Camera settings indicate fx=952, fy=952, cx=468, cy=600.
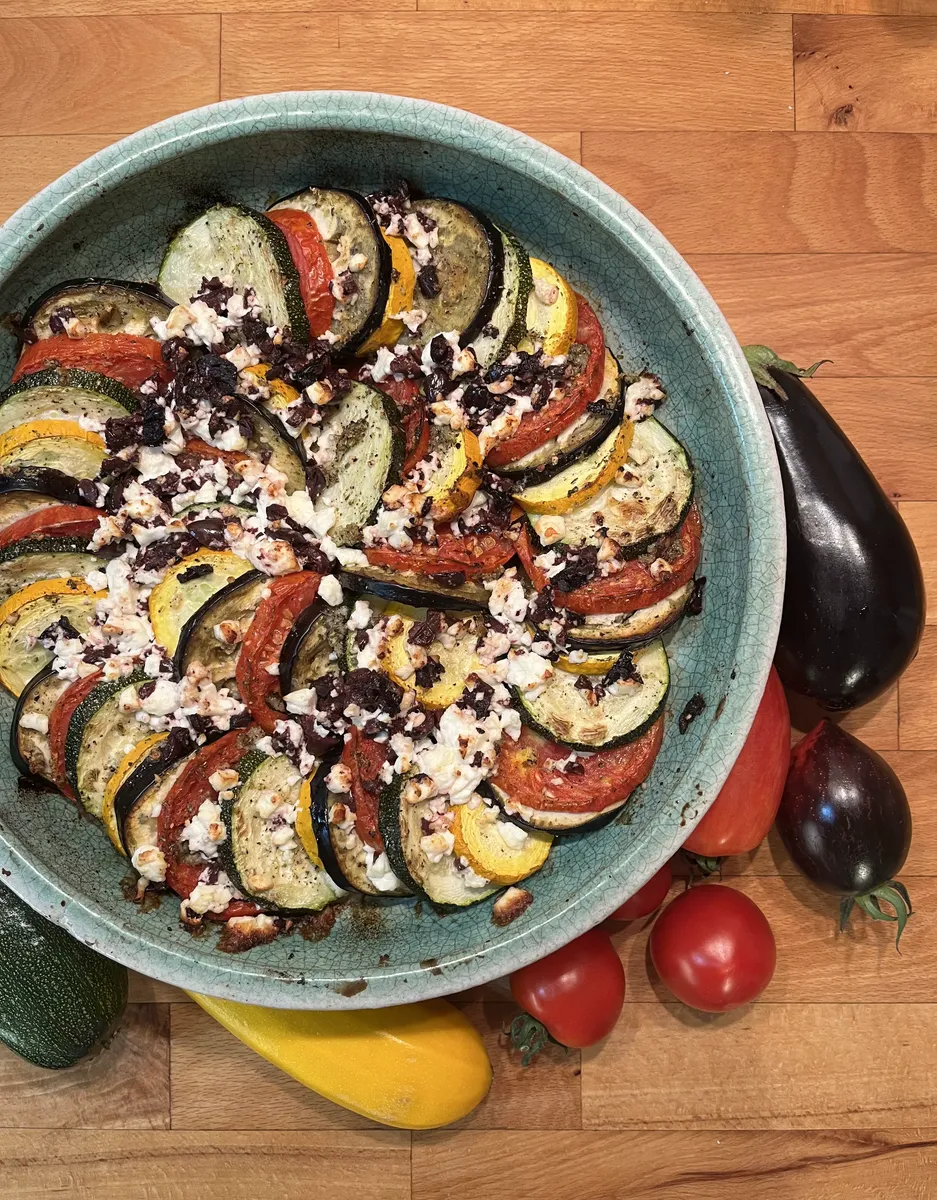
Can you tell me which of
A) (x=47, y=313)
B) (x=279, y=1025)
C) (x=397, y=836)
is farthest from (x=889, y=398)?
(x=279, y=1025)

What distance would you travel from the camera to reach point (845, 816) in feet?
7.06

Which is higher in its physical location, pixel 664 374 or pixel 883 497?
pixel 664 374

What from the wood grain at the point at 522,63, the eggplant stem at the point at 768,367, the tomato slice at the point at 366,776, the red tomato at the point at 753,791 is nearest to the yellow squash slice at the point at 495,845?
the tomato slice at the point at 366,776

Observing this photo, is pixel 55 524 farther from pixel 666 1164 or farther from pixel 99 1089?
pixel 666 1164

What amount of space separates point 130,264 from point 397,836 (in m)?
1.29

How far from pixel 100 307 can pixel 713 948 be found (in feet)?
6.16

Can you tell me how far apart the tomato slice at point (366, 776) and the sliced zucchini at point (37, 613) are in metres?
0.58

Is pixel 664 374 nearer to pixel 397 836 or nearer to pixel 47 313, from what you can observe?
pixel 397 836

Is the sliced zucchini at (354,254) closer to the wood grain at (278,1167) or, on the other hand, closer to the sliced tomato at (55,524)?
the sliced tomato at (55,524)

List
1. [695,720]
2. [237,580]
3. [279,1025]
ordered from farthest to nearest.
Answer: [279,1025] → [695,720] → [237,580]

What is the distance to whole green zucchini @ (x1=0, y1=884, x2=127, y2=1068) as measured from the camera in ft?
7.04

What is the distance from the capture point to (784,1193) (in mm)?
2311

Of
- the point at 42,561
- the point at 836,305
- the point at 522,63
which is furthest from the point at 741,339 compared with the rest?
the point at 42,561

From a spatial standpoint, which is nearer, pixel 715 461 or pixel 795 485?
pixel 715 461
